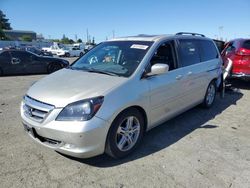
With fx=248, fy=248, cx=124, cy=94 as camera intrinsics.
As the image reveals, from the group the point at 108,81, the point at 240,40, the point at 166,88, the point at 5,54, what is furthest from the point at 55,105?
the point at 5,54

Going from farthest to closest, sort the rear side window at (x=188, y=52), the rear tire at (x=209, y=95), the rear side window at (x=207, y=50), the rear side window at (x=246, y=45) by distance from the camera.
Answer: the rear side window at (x=246, y=45) < the rear tire at (x=209, y=95) < the rear side window at (x=207, y=50) < the rear side window at (x=188, y=52)

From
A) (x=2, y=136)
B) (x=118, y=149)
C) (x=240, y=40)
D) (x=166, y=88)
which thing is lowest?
(x=2, y=136)

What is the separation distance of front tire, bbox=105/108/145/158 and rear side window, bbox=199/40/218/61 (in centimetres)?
264

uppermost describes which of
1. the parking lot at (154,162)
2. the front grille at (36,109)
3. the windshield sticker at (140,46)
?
the windshield sticker at (140,46)

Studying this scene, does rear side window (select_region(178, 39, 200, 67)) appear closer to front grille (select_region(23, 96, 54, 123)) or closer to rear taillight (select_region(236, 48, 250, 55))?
front grille (select_region(23, 96, 54, 123))

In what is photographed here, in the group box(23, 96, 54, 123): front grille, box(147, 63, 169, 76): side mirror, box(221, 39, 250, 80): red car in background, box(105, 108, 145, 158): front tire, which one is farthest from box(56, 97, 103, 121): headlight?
box(221, 39, 250, 80): red car in background

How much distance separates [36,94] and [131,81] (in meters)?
1.30

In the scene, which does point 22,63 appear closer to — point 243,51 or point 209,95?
point 209,95

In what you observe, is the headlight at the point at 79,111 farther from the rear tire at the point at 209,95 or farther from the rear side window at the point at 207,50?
the rear tire at the point at 209,95

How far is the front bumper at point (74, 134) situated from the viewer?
291 cm

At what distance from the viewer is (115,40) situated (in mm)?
4668

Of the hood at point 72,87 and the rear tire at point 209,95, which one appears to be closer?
the hood at point 72,87

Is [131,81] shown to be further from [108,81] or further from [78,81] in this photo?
[78,81]

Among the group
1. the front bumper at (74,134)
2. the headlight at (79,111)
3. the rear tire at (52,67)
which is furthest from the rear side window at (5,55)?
the headlight at (79,111)
